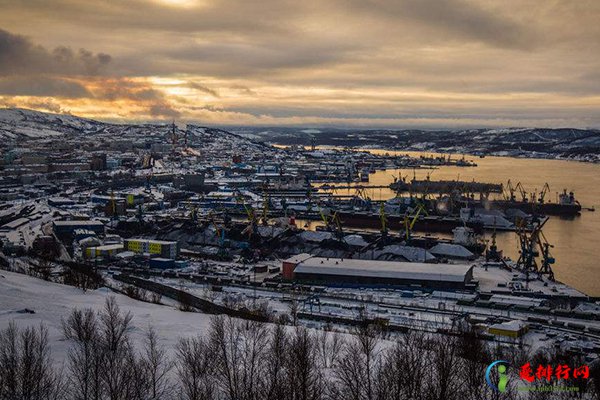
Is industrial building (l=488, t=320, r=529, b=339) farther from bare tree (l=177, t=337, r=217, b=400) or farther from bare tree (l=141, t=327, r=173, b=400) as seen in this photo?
bare tree (l=141, t=327, r=173, b=400)

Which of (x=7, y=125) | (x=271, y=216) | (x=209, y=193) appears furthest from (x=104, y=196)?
(x=7, y=125)

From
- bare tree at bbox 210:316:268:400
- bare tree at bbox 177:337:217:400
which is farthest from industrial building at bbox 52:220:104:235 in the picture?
bare tree at bbox 177:337:217:400

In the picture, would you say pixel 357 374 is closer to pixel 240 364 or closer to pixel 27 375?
pixel 240 364

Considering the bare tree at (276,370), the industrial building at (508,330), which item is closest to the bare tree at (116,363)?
the bare tree at (276,370)

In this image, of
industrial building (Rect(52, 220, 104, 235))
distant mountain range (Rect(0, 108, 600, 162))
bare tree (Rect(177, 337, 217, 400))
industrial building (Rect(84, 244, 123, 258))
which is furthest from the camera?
distant mountain range (Rect(0, 108, 600, 162))

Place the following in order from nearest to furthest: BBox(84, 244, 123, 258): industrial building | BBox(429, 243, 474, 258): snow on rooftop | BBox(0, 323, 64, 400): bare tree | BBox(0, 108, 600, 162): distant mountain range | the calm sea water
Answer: BBox(0, 323, 64, 400): bare tree < the calm sea water < BBox(84, 244, 123, 258): industrial building < BBox(429, 243, 474, 258): snow on rooftop < BBox(0, 108, 600, 162): distant mountain range

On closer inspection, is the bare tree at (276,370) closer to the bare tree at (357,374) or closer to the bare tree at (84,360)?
the bare tree at (357,374)
